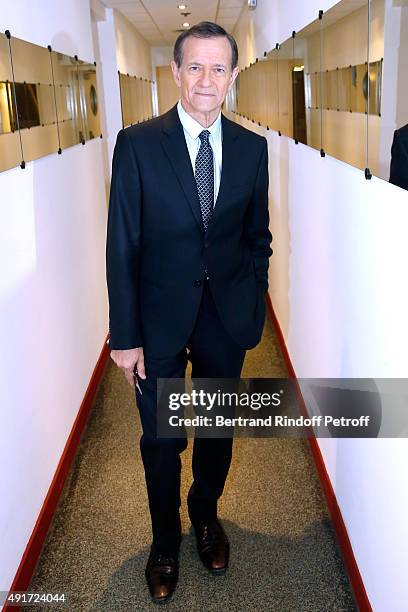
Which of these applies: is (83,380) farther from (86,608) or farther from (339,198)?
(339,198)

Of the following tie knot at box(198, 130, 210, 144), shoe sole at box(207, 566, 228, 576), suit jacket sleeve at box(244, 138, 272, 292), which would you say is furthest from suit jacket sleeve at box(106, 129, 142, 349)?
shoe sole at box(207, 566, 228, 576)

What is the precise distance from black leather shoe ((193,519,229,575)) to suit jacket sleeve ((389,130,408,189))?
5.31 feet

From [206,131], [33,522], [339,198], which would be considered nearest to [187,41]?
[206,131]

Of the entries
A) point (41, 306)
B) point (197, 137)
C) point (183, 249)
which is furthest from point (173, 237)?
point (41, 306)

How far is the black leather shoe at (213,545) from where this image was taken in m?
2.44

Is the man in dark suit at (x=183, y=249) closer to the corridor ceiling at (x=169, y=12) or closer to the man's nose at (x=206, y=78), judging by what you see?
the man's nose at (x=206, y=78)

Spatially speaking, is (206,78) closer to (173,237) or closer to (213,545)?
(173,237)

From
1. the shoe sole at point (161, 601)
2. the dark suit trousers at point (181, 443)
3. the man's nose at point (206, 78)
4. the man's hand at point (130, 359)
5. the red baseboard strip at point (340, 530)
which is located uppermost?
the man's nose at point (206, 78)

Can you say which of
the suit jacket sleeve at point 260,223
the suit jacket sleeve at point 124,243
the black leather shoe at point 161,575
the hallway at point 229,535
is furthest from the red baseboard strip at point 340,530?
the suit jacket sleeve at point 124,243

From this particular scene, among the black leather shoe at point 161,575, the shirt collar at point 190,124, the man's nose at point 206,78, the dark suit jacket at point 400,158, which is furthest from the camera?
the black leather shoe at point 161,575

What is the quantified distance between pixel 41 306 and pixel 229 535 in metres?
1.33

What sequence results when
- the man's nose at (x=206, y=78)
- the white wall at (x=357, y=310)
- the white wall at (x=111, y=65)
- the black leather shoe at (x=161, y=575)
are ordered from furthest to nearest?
1. the white wall at (x=111, y=65)
2. the black leather shoe at (x=161, y=575)
3. the man's nose at (x=206, y=78)
4. the white wall at (x=357, y=310)

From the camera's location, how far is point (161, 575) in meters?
2.35

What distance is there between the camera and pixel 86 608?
7.50ft
